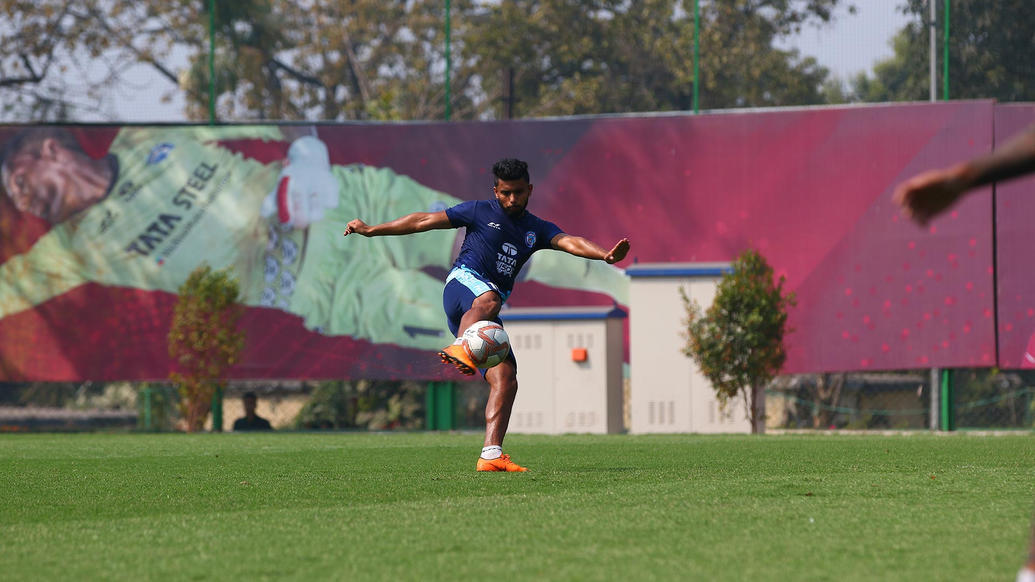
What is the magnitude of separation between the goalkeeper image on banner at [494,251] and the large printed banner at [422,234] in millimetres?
12466

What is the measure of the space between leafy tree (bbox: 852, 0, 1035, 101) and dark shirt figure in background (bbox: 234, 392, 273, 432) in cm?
1134

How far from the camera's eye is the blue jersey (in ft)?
29.2

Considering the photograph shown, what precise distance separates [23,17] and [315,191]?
8808 mm

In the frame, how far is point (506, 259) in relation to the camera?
8938 millimetres

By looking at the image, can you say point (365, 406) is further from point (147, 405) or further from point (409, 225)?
point (409, 225)

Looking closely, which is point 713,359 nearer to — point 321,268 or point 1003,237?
point 1003,237

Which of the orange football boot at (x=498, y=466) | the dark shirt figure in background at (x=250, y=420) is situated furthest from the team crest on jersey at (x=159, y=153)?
the orange football boot at (x=498, y=466)

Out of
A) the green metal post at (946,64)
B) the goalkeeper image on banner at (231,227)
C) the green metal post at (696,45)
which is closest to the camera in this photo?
the green metal post at (946,64)

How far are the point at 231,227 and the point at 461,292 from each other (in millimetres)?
14833

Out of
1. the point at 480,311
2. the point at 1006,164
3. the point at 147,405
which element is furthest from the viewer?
the point at 147,405

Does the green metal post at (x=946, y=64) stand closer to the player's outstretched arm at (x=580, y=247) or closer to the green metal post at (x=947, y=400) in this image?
the green metal post at (x=947, y=400)

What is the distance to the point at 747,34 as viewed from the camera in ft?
76.0

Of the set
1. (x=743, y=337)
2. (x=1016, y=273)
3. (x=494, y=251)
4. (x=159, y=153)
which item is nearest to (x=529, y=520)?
(x=494, y=251)

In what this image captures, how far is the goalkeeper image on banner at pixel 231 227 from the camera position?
22.3 m
